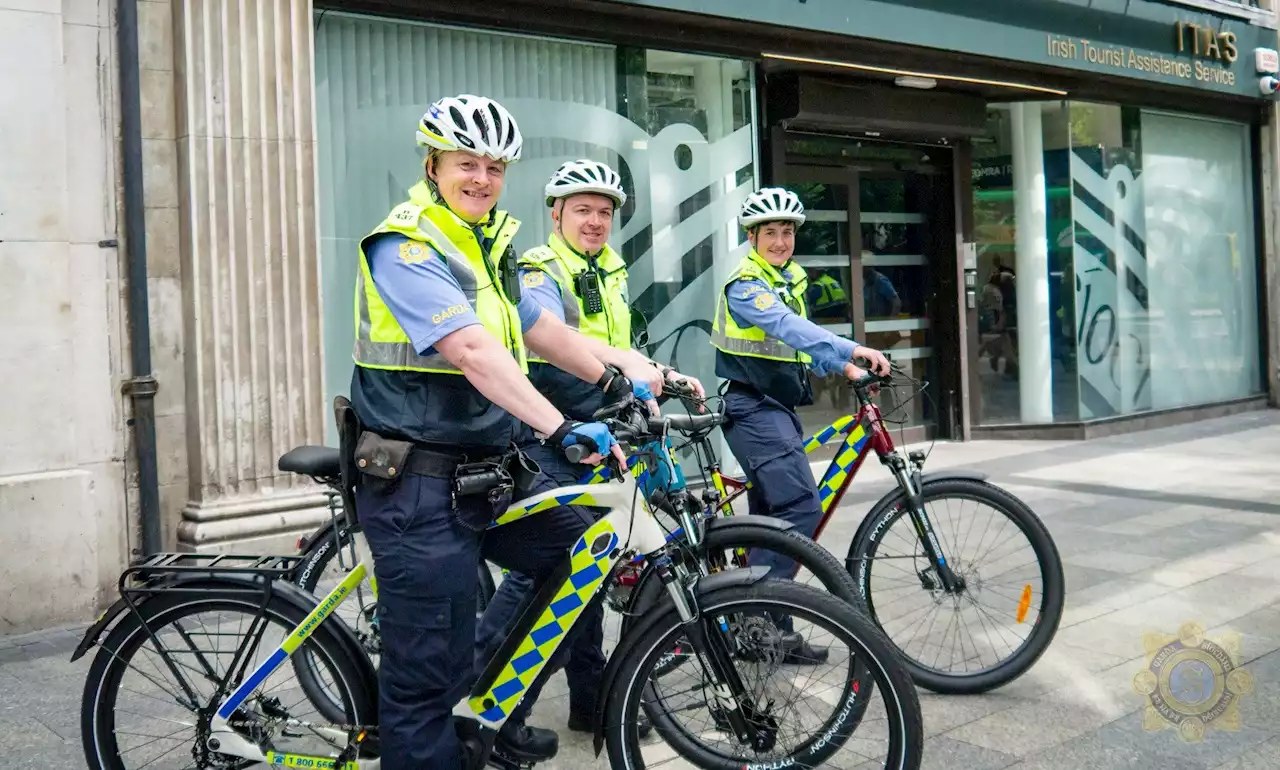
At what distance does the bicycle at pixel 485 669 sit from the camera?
129 inches

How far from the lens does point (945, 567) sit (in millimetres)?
4641

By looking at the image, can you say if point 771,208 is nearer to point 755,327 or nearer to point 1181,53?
point 755,327

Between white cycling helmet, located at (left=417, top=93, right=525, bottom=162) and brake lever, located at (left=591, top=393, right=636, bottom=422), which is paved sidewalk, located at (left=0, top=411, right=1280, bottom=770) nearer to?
brake lever, located at (left=591, top=393, right=636, bottom=422)

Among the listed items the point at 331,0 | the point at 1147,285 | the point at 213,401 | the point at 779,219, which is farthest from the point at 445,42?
the point at 1147,285

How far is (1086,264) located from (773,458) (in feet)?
27.5

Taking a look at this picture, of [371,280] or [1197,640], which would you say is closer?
[371,280]

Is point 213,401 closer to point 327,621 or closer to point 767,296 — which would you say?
point 767,296

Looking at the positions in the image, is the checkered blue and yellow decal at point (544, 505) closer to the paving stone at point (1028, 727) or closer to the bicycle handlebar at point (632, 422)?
the bicycle handlebar at point (632, 422)

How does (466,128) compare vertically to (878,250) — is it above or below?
below

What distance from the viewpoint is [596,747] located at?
3301 millimetres

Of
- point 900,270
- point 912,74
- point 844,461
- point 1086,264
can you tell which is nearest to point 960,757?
point 844,461

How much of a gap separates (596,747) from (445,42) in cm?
565

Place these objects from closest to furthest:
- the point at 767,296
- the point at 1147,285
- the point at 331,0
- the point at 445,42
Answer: the point at 767,296 → the point at 331,0 → the point at 445,42 → the point at 1147,285

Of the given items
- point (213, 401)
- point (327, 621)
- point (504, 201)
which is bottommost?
point (327, 621)
